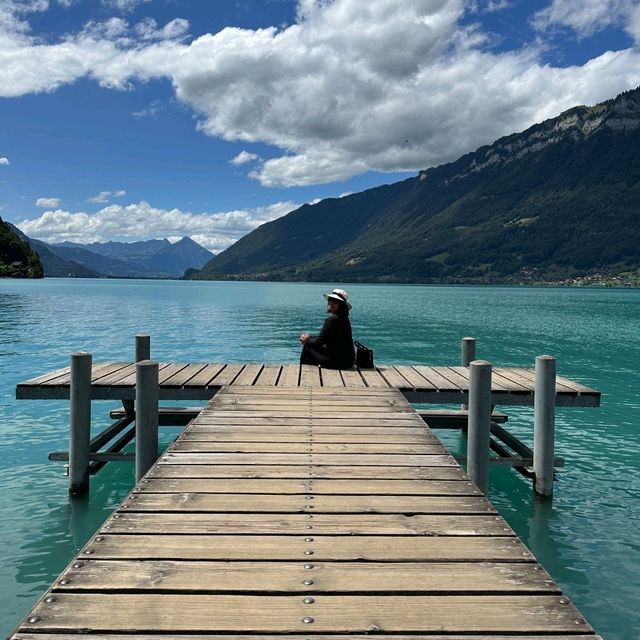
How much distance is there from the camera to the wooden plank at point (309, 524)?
13.9 feet

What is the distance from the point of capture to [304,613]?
3.13 m

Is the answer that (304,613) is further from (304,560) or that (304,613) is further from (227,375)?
(227,375)

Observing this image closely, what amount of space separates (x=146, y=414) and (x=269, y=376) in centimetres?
340

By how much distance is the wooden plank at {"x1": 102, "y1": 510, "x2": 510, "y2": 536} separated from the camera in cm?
423

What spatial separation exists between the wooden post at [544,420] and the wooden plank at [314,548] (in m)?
5.12

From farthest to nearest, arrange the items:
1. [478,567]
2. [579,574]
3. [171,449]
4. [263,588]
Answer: [579,574] → [171,449] → [478,567] → [263,588]

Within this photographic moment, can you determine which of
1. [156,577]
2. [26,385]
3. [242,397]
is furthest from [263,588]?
[26,385]

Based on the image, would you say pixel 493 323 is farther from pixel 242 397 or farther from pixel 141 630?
pixel 141 630

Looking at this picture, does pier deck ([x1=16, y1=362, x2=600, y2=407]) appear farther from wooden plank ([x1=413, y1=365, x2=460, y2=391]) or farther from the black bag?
the black bag

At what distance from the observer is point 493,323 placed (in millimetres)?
56000

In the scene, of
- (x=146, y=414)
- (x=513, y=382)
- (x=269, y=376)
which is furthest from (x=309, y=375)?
(x=513, y=382)

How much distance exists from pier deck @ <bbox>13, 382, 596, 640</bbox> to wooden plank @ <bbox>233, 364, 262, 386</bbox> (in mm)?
3998

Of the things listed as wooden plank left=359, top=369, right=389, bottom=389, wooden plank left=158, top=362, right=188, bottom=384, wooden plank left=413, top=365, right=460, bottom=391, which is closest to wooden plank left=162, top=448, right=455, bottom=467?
wooden plank left=413, top=365, right=460, bottom=391

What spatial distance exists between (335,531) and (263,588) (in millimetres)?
996
